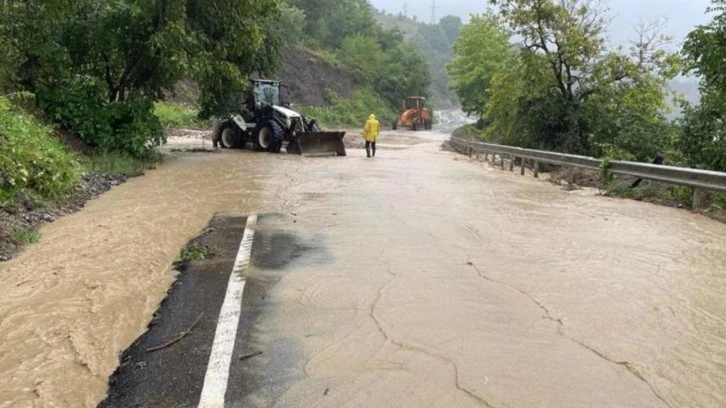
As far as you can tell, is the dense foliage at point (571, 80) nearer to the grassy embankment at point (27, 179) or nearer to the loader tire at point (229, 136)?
the loader tire at point (229, 136)

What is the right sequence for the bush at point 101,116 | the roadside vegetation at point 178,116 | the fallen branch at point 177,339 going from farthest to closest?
the roadside vegetation at point 178,116
the bush at point 101,116
the fallen branch at point 177,339

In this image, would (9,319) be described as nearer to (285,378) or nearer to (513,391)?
(285,378)

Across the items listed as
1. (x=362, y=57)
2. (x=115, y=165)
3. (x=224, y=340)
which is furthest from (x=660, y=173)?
(x=362, y=57)

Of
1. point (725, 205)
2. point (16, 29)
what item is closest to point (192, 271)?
point (725, 205)

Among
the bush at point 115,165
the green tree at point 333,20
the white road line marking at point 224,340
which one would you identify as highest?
the green tree at point 333,20

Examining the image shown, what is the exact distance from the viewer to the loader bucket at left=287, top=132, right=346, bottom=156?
77.0ft

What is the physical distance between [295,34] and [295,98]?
9.79 m

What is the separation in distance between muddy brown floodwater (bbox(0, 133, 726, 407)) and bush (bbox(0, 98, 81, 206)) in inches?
28.5

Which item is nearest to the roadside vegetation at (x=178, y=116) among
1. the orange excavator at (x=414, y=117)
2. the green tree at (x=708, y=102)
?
the orange excavator at (x=414, y=117)

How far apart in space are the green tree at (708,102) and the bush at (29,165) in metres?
13.9

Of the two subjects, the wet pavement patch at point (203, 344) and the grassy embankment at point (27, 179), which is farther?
the grassy embankment at point (27, 179)

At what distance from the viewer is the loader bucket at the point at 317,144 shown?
2347cm

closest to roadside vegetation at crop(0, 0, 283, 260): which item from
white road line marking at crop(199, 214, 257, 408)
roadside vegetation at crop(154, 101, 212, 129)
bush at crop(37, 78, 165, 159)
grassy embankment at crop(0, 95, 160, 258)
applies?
bush at crop(37, 78, 165, 159)

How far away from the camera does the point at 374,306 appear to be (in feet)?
17.5
